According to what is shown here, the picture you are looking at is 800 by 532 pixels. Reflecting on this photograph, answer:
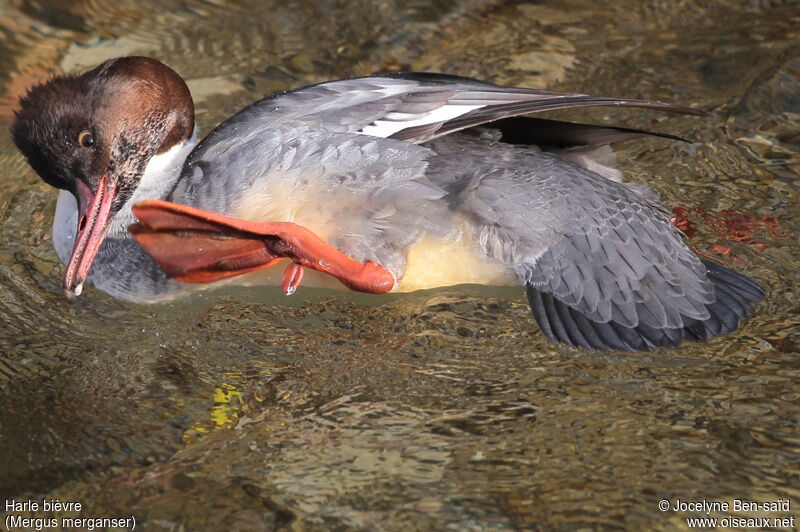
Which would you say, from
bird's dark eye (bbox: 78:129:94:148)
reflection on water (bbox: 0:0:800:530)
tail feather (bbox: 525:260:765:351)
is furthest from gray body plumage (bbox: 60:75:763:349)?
bird's dark eye (bbox: 78:129:94:148)

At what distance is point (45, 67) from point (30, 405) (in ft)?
9.31

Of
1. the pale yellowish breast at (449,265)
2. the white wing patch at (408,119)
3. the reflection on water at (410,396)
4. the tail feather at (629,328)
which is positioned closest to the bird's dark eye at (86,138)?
the reflection on water at (410,396)

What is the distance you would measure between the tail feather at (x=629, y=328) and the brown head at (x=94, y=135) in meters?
1.65

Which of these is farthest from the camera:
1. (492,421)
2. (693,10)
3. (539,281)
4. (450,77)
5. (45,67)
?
(693,10)

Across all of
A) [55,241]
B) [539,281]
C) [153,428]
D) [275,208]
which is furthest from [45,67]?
[539,281]

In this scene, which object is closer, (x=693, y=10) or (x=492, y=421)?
(x=492, y=421)

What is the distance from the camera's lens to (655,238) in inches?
134

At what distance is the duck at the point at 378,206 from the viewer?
10.9 ft

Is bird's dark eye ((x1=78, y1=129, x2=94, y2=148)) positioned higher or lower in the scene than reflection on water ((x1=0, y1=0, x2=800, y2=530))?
higher

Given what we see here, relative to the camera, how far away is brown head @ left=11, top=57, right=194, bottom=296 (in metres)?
3.61

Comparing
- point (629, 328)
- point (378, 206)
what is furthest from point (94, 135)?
point (629, 328)

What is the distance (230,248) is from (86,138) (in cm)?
70

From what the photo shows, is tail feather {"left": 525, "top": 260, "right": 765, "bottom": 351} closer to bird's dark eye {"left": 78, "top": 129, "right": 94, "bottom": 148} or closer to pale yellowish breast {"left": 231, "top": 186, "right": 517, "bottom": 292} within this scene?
pale yellowish breast {"left": 231, "top": 186, "right": 517, "bottom": 292}

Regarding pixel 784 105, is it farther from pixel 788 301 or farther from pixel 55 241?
pixel 55 241
